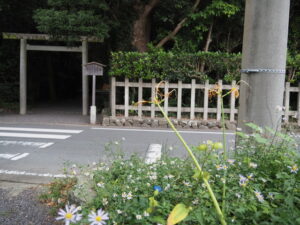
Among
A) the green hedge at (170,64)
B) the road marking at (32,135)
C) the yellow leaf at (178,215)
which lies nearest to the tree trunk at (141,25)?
the green hedge at (170,64)

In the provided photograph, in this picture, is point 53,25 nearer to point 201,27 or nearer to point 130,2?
point 130,2

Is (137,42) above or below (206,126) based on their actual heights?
above

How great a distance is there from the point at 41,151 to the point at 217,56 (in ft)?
23.3

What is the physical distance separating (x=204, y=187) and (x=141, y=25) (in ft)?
35.8

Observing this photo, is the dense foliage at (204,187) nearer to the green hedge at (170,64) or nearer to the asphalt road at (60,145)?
the asphalt road at (60,145)

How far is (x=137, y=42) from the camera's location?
12.1 metres

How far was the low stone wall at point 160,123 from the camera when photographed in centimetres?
988

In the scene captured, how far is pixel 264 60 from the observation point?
2.27 metres

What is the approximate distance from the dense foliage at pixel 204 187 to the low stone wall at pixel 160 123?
22.7 feet

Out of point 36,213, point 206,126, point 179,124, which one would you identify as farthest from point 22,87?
point 36,213

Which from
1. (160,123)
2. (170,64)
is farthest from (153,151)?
(170,64)

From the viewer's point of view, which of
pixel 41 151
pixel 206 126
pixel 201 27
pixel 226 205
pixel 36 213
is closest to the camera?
pixel 226 205

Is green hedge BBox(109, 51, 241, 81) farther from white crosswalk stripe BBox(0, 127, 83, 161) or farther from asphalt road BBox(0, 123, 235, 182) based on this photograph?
white crosswalk stripe BBox(0, 127, 83, 161)

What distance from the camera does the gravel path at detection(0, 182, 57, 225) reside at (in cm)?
274
